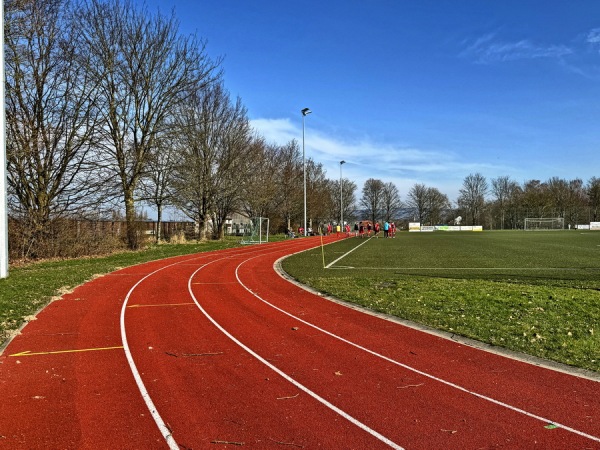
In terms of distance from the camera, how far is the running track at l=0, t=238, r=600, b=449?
13.5 feet

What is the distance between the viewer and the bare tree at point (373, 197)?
109062mm

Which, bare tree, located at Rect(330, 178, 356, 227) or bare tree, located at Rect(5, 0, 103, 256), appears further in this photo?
bare tree, located at Rect(330, 178, 356, 227)

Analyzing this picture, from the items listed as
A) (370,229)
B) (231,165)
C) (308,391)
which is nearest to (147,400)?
(308,391)

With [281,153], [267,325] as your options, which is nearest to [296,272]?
[267,325]

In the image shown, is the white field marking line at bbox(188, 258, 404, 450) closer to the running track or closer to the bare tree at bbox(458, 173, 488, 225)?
the running track

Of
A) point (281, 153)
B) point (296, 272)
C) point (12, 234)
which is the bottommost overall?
point (296, 272)

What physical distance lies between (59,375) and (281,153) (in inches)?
2435

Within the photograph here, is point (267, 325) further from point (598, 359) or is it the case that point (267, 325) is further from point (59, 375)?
point (598, 359)

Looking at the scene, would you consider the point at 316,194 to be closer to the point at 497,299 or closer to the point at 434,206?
the point at 434,206

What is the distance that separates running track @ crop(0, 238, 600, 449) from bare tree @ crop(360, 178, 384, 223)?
334ft

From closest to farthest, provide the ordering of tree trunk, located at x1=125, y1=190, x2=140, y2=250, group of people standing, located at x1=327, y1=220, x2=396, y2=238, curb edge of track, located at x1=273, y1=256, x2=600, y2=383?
curb edge of track, located at x1=273, y1=256, x2=600, y2=383 → tree trunk, located at x1=125, y1=190, x2=140, y2=250 → group of people standing, located at x1=327, y1=220, x2=396, y2=238

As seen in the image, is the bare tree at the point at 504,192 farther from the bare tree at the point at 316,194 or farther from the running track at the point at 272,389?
the running track at the point at 272,389

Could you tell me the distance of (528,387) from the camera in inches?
209

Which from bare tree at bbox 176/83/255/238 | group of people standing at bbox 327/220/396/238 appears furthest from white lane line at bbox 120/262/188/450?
group of people standing at bbox 327/220/396/238
